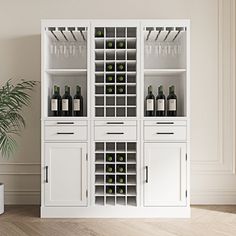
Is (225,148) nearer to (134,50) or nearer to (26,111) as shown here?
(134,50)

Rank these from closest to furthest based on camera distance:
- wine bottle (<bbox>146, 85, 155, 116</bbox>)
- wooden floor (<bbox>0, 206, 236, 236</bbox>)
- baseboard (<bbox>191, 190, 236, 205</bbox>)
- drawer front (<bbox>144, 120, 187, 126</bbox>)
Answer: wooden floor (<bbox>0, 206, 236, 236</bbox>) → drawer front (<bbox>144, 120, 187, 126</bbox>) → wine bottle (<bbox>146, 85, 155, 116</bbox>) → baseboard (<bbox>191, 190, 236, 205</bbox>)

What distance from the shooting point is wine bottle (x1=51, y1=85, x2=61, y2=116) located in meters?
4.22

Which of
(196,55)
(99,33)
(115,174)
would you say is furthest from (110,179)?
(196,55)

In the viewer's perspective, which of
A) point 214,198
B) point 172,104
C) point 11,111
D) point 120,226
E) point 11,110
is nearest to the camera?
point 120,226

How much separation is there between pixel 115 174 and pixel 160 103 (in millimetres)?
922

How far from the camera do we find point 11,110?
4.53 meters

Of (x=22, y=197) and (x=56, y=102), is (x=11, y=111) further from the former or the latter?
(x=22, y=197)

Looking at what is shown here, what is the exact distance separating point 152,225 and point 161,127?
1.03 m

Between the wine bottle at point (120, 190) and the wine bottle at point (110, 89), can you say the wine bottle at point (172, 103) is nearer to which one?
the wine bottle at point (110, 89)

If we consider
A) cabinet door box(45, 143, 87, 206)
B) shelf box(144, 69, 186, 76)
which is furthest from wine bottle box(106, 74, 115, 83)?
cabinet door box(45, 143, 87, 206)

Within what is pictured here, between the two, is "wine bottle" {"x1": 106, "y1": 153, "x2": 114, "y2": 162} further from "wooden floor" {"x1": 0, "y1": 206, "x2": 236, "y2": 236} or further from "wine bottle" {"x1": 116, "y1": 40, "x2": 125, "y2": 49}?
"wine bottle" {"x1": 116, "y1": 40, "x2": 125, "y2": 49}

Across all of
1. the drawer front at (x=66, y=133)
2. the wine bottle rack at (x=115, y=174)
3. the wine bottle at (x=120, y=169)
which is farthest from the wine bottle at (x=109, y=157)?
the drawer front at (x=66, y=133)

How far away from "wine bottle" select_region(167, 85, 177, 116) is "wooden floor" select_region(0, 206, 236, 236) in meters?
1.16

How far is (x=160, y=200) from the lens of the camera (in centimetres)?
415
